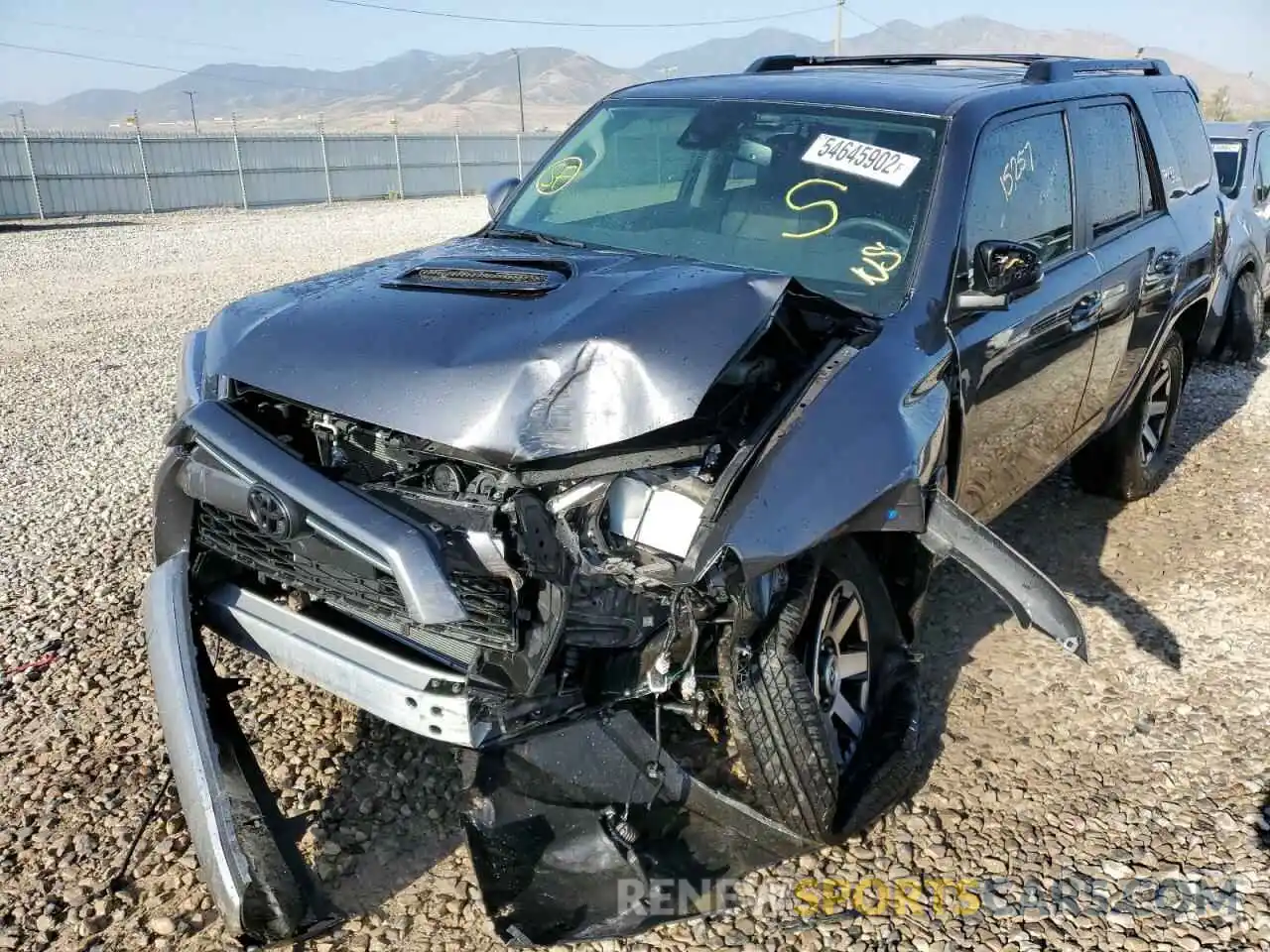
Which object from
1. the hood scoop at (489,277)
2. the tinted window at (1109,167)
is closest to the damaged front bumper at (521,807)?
the hood scoop at (489,277)

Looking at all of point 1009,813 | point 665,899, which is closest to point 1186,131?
point 1009,813

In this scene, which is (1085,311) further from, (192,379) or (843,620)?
(192,379)

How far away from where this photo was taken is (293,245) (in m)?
16.8

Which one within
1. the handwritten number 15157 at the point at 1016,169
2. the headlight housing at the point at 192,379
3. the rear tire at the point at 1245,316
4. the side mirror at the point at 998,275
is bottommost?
the rear tire at the point at 1245,316

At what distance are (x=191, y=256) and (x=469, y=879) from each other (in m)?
14.8

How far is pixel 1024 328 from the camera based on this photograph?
3.47m

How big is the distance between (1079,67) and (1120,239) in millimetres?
751

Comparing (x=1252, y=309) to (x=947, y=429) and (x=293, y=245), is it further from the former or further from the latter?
(x=293, y=245)

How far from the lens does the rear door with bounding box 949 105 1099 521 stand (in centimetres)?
327

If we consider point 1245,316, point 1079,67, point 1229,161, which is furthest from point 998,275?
point 1229,161

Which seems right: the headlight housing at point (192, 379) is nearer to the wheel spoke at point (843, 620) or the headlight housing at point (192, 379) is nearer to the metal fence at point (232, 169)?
the wheel spoke at point (843, 620)

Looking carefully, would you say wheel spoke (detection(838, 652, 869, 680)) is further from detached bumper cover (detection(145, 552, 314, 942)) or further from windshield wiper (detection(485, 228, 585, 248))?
windshield wiper (detection(485, 228, 585, 248))

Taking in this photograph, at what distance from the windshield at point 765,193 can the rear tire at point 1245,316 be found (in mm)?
4651

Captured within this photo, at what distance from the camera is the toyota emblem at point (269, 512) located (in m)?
2.46
